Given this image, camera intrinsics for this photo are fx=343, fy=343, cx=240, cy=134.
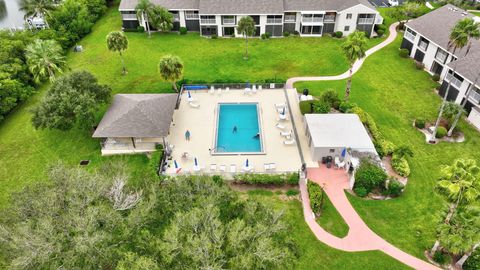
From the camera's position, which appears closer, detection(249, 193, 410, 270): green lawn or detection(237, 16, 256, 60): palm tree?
detection(249, 193, 410, 270): green lawn

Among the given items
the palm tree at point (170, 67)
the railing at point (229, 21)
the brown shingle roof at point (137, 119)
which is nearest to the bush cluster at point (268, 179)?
the brown shingle roof at point (137, 119)

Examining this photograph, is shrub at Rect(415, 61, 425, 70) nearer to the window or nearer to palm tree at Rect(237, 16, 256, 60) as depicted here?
palm tree at Rect(237, 16, 256, 60)

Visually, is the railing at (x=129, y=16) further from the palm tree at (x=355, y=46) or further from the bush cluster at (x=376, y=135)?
the bush cluster at (x=376, y=135)

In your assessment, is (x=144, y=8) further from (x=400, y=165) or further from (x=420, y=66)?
(x=400, y=165)

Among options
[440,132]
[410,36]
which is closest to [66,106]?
[440,132]

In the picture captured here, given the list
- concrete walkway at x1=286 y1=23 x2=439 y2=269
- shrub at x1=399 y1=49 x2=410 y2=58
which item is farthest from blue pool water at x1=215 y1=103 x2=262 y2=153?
shrub at x1=399 y1=49 x2=410 y2=58

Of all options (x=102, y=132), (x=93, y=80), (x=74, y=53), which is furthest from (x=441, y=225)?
(x=74, y=53)

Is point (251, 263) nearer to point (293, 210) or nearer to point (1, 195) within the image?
point (293, 210)
